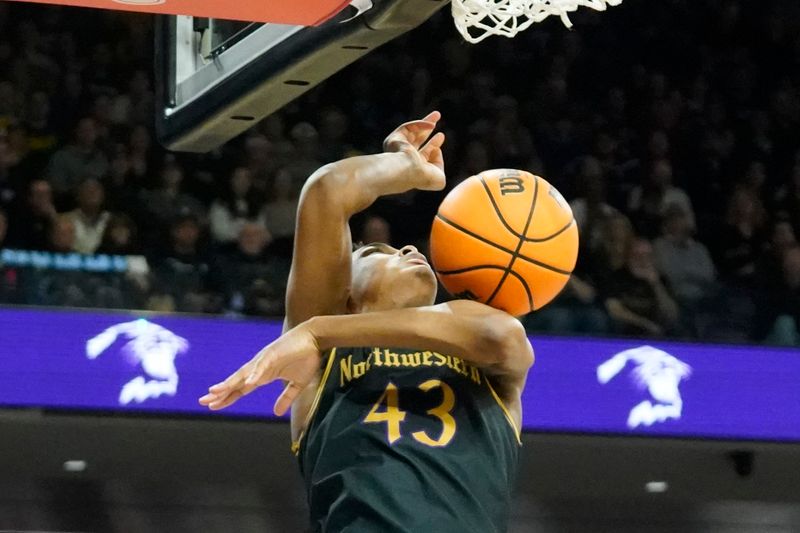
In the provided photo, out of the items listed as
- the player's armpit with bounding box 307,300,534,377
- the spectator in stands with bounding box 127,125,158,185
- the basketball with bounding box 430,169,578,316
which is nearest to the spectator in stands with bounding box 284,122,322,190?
the spectator in stands with bounding box 127,125,158,185


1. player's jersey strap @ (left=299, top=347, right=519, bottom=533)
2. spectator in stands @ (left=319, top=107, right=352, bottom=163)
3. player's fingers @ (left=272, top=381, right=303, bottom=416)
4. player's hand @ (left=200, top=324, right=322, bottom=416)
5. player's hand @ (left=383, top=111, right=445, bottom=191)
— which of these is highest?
spectator in stands @ (left=319, top=107, right=352, bottom=163)

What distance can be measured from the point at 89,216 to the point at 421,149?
4140mm

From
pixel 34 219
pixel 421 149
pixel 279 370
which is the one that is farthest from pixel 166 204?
pixel 279 370

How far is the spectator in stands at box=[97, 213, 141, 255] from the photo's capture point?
708 centimetres

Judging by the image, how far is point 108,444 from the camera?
6836 millimetres

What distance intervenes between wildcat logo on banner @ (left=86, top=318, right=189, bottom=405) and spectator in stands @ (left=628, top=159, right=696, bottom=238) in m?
3.22

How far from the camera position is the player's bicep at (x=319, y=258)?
311 cm

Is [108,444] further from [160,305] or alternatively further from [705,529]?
[705,529]

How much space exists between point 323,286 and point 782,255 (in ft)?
18.9

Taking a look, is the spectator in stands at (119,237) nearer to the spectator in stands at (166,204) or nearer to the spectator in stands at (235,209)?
the spectator in stands at (166,204)

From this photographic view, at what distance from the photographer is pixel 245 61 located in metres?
4.04

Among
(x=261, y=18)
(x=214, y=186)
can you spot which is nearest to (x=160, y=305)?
(x=214, y=186)

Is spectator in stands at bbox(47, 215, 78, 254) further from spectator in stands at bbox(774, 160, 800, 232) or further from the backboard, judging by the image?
spectator in stands at bbox(774, 160, 800, 232)

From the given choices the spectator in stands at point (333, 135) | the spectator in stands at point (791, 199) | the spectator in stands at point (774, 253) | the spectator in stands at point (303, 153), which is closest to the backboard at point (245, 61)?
the spectator in stands at point (303, 153)
